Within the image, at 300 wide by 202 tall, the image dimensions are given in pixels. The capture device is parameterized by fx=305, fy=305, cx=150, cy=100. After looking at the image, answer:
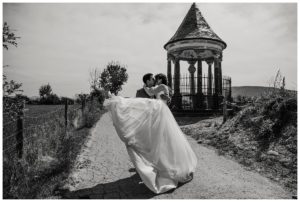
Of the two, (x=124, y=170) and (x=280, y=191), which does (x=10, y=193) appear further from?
(x=280, y=191)

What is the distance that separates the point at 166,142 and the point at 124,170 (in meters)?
1.50

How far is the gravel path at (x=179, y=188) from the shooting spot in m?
4.55

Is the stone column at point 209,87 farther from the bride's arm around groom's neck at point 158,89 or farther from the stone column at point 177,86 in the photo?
the bride's arm around groom's neck at point 158,89

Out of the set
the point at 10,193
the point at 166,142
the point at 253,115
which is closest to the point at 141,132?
the point at 166,142

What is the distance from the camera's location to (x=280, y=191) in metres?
4.78

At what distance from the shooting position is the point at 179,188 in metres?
4.80

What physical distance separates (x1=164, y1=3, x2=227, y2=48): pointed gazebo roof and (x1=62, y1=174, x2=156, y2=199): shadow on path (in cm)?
1220

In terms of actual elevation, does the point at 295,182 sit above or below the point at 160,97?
below

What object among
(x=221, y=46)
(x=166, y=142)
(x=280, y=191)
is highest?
(x=221, y=46)

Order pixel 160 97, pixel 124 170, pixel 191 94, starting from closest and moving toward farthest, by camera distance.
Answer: pixel 160 97 < pixel 124 170 < pixel 191 94

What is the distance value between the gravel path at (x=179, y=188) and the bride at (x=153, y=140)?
0.27m

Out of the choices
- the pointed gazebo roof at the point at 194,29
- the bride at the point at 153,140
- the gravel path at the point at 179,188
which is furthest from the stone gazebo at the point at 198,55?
the bride at the point at 153,140

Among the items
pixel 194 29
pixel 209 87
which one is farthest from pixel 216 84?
pixel 194 29

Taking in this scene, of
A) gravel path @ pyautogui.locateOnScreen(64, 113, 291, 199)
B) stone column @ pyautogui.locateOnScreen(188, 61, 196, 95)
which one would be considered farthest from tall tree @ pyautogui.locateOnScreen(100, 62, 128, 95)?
gravel path @ pyautogui.locateOnScreen(64, 113, 291, 199)
